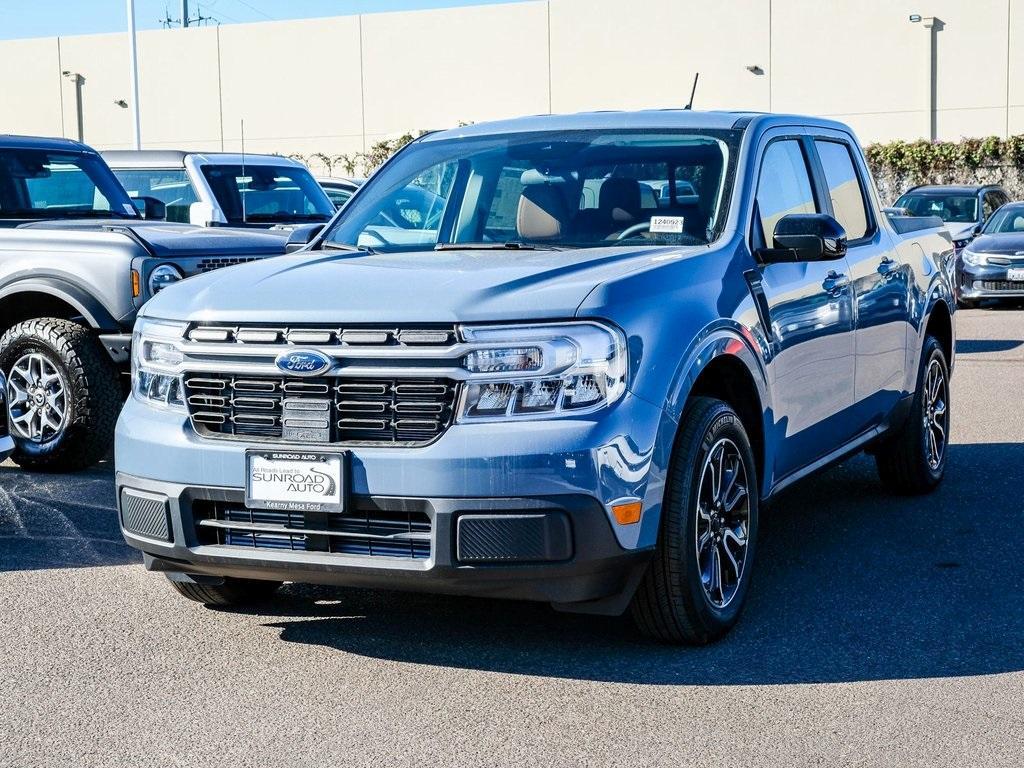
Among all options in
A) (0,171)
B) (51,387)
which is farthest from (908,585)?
(0,171)

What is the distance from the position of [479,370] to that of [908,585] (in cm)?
227

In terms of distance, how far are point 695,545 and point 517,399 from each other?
0.83m

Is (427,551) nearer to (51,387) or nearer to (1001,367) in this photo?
(51,387)

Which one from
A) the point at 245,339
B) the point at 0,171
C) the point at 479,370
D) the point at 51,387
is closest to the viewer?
the point at 479,370

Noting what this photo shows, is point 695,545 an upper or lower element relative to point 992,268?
upper

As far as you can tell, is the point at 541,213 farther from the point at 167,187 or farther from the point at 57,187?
the point at 167,187

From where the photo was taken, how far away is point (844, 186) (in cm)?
685

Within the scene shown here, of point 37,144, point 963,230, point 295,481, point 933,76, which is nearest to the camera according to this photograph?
point 295,481

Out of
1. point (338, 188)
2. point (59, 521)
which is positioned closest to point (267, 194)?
point (338, 188)

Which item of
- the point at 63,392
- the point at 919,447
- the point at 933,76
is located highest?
the point at 933,76

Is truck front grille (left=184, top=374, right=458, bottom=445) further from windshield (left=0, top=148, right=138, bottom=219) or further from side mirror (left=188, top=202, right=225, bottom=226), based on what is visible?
side mirror (left=188, top=202, right=225, bottom=226)

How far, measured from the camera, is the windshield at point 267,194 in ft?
44.3

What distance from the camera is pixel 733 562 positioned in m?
5.11

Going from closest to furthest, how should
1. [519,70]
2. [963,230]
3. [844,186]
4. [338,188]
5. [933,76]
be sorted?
[844,186] < [338,188] < [963,230] < [933,76] < [519,70]
